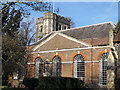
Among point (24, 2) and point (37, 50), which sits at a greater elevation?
point (24, 2)

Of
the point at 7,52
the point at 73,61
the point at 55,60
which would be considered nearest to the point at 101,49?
the point at 73,61

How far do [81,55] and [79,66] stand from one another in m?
1.42

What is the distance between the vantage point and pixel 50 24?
43.0 m

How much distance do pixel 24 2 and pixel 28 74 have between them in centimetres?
1692

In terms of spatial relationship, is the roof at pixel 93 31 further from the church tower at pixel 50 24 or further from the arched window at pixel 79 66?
the church tower at pixel 50 24

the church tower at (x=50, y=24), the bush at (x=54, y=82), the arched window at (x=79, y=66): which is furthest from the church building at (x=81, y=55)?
the church tower at (x=50, y=24)

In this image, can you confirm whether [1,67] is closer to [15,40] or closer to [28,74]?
[15,40]

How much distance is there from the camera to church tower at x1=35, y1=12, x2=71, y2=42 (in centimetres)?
4288

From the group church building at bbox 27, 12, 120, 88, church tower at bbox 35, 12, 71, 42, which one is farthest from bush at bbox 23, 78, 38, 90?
church tower at bbox 35, 12, 71, 42

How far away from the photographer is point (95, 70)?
22.6m

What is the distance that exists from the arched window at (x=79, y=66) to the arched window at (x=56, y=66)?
2523mm

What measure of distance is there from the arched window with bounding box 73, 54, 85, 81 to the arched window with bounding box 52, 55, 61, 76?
2523 mm

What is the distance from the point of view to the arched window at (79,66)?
2382 cm

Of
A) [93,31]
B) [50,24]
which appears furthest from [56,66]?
[50,24]
